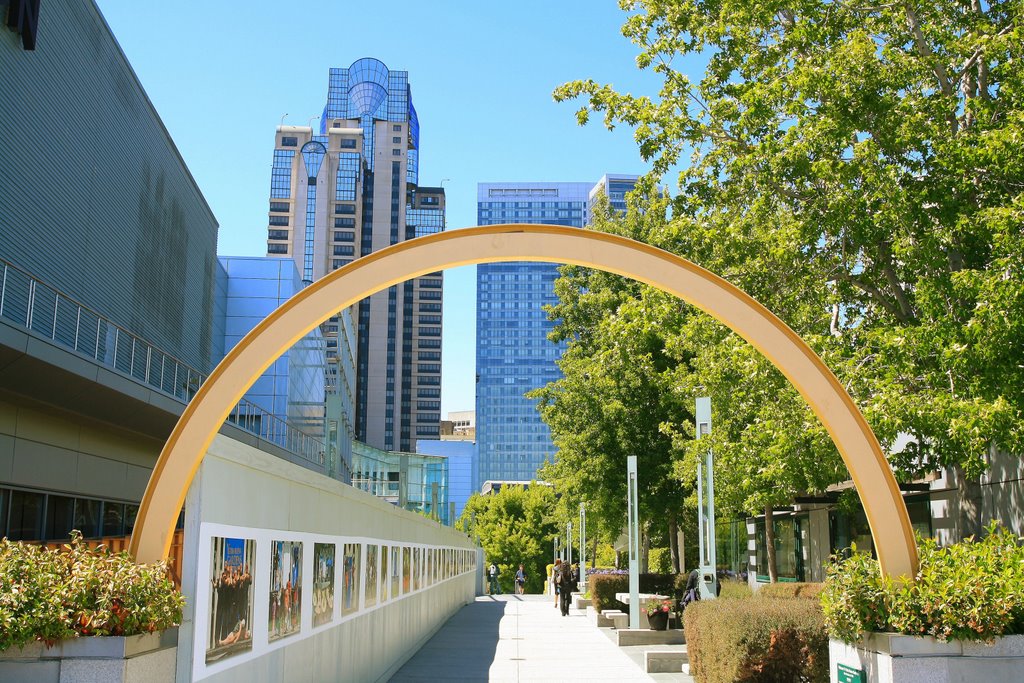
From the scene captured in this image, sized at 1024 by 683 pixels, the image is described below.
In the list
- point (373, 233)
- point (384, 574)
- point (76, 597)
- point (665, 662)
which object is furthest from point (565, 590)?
point (373, 233)

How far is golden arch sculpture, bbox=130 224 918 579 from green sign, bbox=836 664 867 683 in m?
0.84

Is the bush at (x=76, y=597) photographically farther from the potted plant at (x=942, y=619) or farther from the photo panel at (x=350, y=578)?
the potted plant at (x=942, y=619)

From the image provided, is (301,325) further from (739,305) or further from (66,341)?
(66,341)

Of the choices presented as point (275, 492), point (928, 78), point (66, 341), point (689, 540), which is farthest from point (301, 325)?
point (689, 540)

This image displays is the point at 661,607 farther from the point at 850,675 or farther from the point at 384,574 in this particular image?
the point at 850,675

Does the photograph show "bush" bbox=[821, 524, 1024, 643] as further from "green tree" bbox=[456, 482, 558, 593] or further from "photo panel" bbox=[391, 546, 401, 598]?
"green tree" bbox=[456, 482, 558, 593]

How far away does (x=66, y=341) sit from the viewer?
67.9 ft

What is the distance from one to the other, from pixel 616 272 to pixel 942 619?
369 cm

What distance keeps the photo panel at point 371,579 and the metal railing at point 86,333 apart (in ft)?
20.6

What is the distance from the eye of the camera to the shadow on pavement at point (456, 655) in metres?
16.6

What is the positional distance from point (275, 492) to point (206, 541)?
5.75ft

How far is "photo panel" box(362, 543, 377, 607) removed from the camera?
1439 centimetres

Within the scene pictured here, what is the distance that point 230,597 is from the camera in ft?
27.1

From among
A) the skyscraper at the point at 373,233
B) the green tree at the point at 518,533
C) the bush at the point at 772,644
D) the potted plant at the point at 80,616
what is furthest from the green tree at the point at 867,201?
the skyscraper at the point at 373,233
